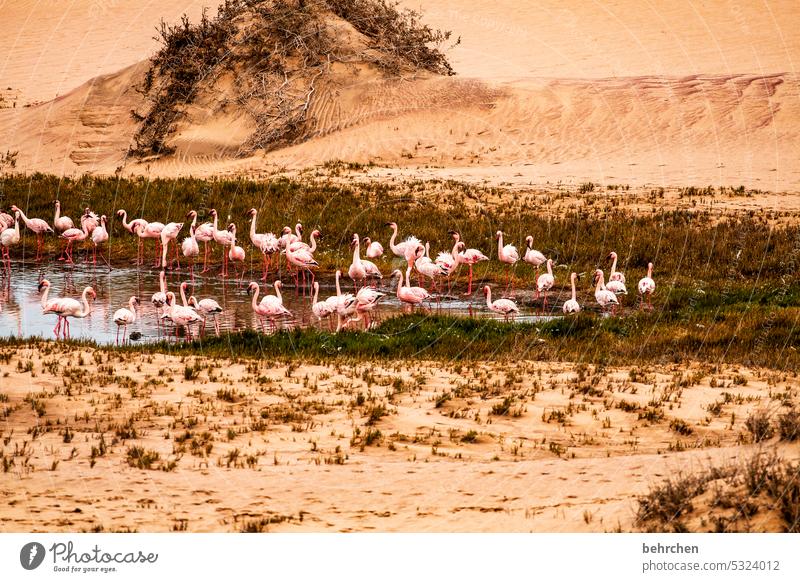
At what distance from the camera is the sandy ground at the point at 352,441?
9570 mm

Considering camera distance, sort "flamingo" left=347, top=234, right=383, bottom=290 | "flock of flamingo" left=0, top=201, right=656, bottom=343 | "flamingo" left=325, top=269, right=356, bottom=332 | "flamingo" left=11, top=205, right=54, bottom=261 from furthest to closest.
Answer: "flamingo" left=11, top=205, right=54, bottom=261 → "flamingo" left=347, top=234, right=383, bottom=290 → "flock of flamingo" left=0, top=201, right=656, bottom=343 → "flamingo" left=325, top=269, right=356, bottom=332

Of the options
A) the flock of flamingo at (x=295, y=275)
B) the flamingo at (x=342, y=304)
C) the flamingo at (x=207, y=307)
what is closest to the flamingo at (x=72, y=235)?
the flock of flamingo at (x=295, y=275)

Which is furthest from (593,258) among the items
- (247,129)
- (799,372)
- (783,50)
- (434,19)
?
(434,19)

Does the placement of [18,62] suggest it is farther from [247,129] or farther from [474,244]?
[474,244]

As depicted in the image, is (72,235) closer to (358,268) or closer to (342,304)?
(358,268)

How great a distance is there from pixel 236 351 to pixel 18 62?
200ft

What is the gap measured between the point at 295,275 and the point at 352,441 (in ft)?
43.4

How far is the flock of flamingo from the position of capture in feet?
63.9

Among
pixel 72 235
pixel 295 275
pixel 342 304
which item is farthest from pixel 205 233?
pixel 342 304

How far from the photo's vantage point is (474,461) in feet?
36.8

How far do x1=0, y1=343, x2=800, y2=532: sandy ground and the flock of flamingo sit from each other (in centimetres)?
356

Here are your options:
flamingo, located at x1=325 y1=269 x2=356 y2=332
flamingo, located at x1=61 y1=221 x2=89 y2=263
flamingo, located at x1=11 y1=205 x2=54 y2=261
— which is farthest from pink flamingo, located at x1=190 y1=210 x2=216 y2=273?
flamingo, located at x1=325 y1=269 x2=356 y2=332
